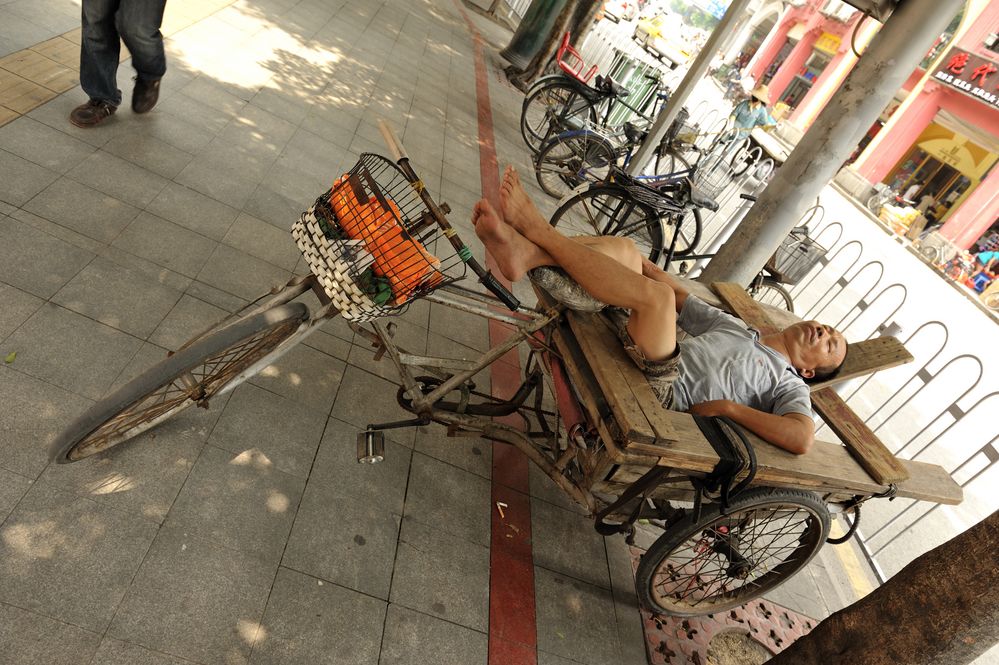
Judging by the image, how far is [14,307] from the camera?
9.02ft

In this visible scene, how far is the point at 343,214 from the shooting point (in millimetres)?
2090

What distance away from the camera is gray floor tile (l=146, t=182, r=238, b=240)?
148 inches

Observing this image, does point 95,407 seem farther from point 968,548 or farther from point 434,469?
point 968,548

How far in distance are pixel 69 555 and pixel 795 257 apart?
700 centimetres

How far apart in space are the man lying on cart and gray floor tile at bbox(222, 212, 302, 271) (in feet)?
7.26

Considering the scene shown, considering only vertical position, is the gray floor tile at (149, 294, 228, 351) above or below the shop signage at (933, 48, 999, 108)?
below

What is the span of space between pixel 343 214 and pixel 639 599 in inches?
98.5

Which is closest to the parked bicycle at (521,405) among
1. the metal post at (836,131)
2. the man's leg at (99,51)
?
the metal post at (836,131)

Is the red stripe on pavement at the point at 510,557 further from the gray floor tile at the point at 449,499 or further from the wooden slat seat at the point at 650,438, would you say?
the wooden slat seat at the point at 650,438

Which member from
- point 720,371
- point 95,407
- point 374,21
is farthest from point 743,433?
point 374,21

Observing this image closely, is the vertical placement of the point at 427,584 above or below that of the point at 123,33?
below

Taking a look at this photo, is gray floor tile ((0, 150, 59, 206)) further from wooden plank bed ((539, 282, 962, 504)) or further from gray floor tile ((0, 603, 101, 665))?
wooden plank bed ((539, 282, 962, 504))

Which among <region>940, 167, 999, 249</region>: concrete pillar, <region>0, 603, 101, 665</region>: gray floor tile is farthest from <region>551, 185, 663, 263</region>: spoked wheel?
<region>940, 167, 999, 249</region>: concrete pillar

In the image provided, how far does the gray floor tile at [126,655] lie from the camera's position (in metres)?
1.91
